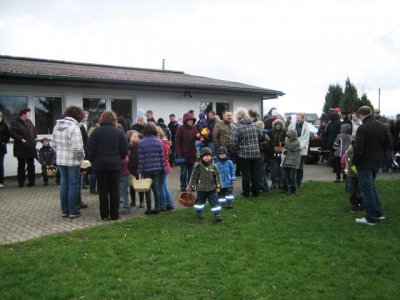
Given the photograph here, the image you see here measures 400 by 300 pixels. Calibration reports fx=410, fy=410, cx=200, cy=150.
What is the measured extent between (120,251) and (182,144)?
4269 mm

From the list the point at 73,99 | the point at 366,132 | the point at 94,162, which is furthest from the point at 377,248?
the point at 73,99

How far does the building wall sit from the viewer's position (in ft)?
42.8

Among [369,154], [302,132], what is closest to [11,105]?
Result: [302,132]

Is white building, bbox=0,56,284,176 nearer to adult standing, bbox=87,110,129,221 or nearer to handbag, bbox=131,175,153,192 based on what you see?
adult standing, bbox=87,110,129,221

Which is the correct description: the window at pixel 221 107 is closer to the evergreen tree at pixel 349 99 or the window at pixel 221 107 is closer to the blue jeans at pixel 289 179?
the blue jeans at pixel 289 179

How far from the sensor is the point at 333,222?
730cm

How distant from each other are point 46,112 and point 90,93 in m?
1.64

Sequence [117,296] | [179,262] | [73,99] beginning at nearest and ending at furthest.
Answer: [117,296] < [179,262] < [73,99]

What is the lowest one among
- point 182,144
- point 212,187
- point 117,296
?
point 117,296

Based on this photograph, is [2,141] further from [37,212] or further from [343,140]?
[343,140]

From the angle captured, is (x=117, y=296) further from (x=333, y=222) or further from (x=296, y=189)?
(x=296, y=189)

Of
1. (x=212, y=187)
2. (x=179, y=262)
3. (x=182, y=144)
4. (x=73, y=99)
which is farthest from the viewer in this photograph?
(x=73, y=99)

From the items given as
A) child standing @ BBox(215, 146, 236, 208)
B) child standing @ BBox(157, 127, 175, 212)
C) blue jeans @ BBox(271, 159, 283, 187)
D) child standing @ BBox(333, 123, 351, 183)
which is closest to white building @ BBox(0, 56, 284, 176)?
child standing @ BBox(157, 127, 175, 212)

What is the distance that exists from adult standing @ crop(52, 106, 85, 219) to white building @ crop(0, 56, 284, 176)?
10.7 ft
